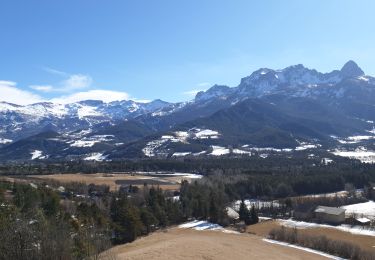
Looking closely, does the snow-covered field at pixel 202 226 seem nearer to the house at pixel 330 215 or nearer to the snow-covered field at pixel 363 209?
the house at pixel 330 215

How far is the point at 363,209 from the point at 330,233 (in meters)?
35.4

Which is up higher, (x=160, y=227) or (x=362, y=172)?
(x=362, y=172)

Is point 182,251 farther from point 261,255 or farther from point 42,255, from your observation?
point 42,255

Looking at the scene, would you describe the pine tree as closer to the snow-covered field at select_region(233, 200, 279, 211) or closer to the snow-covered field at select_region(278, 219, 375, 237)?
the snow-covered field at select_region(278, 219, 375, 237)

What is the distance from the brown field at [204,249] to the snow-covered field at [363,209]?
39.4 m

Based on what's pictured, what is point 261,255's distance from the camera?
7112 centimetres

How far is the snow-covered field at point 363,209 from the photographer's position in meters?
119

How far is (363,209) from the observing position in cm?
12794

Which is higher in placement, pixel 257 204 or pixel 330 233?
pixel 257 204

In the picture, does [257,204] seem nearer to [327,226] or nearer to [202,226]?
[327,226]

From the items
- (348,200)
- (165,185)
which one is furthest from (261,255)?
(165,185)

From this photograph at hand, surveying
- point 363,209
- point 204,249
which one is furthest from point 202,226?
point 363,209

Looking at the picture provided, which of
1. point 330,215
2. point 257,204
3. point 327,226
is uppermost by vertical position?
point 257,204

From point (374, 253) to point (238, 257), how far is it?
2091 centimetres
